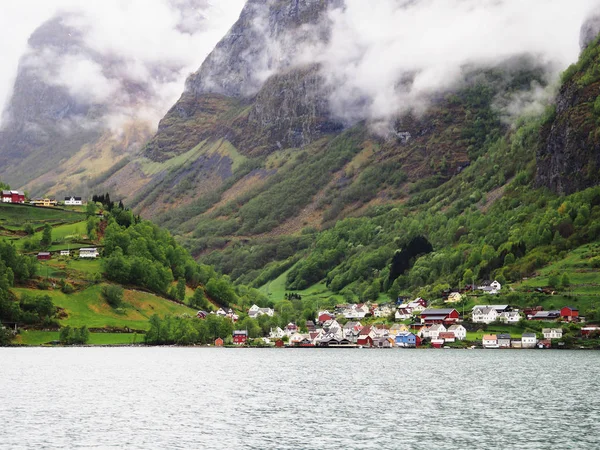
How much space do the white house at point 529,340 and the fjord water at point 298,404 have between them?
44239mm

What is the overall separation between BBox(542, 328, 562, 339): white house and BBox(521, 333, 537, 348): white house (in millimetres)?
2391

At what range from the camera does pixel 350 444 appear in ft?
222

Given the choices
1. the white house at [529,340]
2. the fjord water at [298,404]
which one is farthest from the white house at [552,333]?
the fjord water at [298,404]

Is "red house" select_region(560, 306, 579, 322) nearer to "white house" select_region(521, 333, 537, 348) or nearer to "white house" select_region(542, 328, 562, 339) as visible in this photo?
"white house" select_region(542, 328, 562, 339)

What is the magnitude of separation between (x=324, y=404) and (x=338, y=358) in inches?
3250

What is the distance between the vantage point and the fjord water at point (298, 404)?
70.2 metres

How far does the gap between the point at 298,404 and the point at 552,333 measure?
383 ft

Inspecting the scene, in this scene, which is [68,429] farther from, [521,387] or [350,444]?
[521,387]

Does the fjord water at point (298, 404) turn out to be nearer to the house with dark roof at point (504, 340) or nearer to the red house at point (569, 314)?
the house with dark roof at point (504, 340)

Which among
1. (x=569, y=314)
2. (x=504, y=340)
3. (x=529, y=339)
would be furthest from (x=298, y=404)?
(x=569, y=314)

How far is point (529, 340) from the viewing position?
647 feet

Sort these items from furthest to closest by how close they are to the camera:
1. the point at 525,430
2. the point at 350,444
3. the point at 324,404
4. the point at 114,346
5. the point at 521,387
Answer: the point at 114,346 → the point at 521,387 → the point at 324,404 → the point at 525,430 → the point at 350,444

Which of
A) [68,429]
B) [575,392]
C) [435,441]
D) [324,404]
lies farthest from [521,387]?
[68,429]

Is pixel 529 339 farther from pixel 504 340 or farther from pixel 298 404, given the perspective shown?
pixel 298 404
